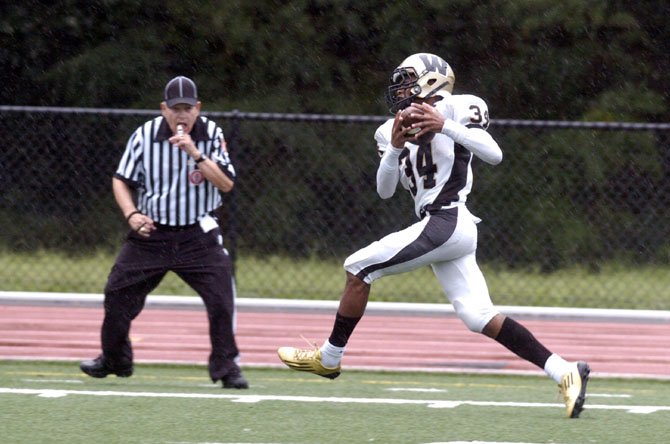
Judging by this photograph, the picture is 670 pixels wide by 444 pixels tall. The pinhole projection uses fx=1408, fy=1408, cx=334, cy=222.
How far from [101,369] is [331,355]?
1637 mm

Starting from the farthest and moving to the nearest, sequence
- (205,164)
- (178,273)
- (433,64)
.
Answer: (178,273), (205,164), (433,64)

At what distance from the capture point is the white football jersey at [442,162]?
6.18 meters

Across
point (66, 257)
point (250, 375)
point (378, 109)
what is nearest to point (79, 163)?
point (66, 257)

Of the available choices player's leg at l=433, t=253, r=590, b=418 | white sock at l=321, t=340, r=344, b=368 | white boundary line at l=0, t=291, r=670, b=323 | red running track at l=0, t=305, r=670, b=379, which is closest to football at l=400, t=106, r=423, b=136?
player's leg at l=433, t=253, r=590, b=418

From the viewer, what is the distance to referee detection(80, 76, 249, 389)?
720 cm

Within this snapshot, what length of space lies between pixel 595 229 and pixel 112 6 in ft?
29.2

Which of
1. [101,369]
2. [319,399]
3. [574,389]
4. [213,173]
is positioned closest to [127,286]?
[101,369]

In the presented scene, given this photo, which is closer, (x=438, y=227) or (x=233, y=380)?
(x=438, y=227)

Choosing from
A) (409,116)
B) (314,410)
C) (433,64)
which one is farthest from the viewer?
(314,410)

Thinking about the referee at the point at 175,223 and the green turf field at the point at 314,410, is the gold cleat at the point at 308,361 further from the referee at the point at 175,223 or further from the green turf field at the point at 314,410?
the referee at the point at 175,223

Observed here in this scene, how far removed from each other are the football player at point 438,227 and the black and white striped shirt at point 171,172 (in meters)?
1.24

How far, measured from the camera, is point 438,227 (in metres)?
6.17

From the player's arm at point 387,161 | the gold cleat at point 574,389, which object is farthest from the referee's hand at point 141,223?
the gold cleat at point 574,389

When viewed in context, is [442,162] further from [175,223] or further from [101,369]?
[101,369]
